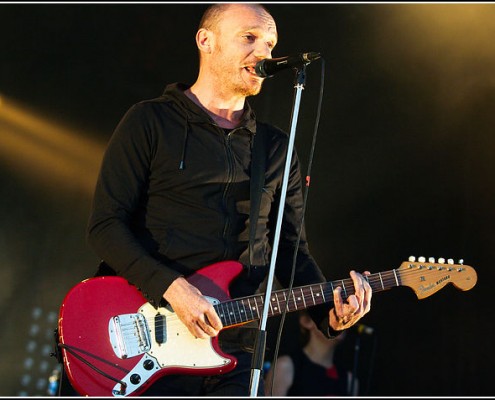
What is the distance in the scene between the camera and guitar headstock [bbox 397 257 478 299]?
9.80 feet

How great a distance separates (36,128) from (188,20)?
53.3 inches

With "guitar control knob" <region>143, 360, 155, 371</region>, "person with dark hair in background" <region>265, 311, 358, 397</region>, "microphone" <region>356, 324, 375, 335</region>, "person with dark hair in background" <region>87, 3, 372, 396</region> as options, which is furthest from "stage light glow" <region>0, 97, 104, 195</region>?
"guitar control knob" <region>143, 360, 155, 371</region>

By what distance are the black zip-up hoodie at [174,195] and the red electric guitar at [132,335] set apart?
0.08m

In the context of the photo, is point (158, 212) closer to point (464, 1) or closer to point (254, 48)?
point (254, 48)

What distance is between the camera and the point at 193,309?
8.13 ft

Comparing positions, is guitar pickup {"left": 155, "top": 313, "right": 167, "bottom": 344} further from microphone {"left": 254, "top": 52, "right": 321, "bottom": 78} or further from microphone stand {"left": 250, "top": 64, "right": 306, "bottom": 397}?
microphone {"left": 254, "top": 52, "right": 321, "bottom": 78}

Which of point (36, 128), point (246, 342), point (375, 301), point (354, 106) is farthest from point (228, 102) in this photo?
point (375, 301)

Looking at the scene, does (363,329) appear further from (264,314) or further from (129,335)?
(264,314)

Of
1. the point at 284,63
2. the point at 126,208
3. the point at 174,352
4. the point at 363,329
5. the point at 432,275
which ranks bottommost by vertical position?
the point at 174,352

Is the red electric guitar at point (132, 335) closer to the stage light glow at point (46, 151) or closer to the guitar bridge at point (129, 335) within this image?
the guitar bridge at point (129, 335)

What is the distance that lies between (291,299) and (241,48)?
3.47 feet

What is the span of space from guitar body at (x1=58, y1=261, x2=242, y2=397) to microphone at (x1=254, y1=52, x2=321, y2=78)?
776 mm

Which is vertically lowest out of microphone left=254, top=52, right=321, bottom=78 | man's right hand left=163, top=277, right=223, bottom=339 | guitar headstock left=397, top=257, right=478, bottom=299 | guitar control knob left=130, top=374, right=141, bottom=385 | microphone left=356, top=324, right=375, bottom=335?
guitar control knob left=130, top=374, right=141, bottom=385

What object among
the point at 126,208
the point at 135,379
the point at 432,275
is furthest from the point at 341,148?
the point at 135,379
